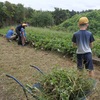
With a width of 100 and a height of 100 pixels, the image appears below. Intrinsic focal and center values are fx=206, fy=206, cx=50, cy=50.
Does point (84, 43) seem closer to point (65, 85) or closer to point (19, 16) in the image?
point (65, 85)

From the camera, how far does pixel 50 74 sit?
2.92 meters

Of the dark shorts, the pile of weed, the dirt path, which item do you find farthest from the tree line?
the pile of weed

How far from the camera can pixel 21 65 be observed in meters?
6.31

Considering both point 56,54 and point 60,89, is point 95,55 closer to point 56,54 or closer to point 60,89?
point 56,54

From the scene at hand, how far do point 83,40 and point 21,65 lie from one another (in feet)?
9.08

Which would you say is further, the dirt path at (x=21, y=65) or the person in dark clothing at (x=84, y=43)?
the dirt path at (x=21, y=65)

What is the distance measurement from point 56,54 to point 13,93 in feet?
11.9

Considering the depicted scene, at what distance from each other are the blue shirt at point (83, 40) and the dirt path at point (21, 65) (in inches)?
23.6

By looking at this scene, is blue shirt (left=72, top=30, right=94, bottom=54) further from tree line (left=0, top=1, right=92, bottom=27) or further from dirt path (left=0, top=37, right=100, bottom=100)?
tree line (left=0, top=1, right=92, bottom=27)

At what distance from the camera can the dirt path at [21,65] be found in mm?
4361

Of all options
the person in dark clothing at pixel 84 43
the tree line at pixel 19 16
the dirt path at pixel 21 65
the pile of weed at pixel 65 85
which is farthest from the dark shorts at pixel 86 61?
the tree line at pixel 19 16

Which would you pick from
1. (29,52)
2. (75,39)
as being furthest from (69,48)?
(75,39)

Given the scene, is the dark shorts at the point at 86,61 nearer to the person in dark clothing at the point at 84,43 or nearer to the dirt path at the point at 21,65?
the person in dark clothing at the point at 84,43

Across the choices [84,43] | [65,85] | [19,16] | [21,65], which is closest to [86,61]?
[84,43]
